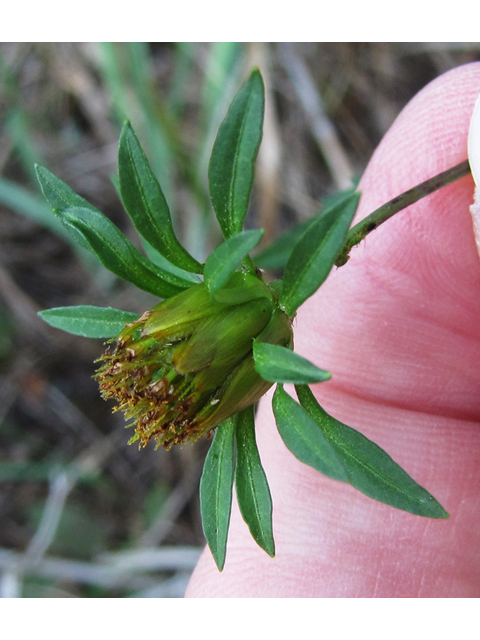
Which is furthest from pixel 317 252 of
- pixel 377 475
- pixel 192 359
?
pixel 377 475

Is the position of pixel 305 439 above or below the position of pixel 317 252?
below

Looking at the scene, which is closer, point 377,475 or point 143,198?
point 377,475

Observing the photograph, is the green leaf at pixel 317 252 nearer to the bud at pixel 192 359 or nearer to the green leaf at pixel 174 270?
the bud at pixel 192 359

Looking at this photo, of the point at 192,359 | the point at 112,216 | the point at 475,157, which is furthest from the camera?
the point at 112,216

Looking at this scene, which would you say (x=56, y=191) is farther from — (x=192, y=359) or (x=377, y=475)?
(x=377, y=475)

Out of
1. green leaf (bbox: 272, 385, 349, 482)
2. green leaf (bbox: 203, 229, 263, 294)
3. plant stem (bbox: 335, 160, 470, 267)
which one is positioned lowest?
green leaf (bbox: 272, 385, 349, 482)

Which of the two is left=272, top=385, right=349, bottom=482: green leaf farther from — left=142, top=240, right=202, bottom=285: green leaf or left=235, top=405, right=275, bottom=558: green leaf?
left=142, top=240, right=202, bottom=285: green leaf

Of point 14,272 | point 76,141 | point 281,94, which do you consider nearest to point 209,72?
point 281,94

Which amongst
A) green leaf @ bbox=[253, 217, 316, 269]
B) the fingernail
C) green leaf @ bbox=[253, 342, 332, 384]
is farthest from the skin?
green leaf @ bbox=[253, 342, 332, 384]
